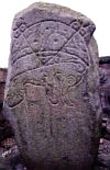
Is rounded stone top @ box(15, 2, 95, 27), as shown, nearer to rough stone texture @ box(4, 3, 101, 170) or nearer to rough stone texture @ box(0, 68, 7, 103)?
rough stone texture @ box(4, 3, 101, 170)

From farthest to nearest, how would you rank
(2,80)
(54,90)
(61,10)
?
(2,80), (61,10), (54,90)

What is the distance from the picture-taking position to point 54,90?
398 centimetres

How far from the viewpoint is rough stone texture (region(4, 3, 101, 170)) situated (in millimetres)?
3918

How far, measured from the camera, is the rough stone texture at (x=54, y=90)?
3.92 meters

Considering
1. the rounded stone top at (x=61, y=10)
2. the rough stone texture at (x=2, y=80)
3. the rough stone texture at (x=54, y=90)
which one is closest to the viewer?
the rough stone texture at (x=54, y=90)

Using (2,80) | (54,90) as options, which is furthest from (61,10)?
(2,80)

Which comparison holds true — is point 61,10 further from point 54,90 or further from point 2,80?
point 2,80

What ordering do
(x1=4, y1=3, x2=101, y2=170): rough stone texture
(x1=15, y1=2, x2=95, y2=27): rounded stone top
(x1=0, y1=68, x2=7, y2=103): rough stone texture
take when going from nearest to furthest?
(x1=4, y1=3, x2=101, y2=170): rough stone texture < (x1=15, y1=2, x2=95, y2=27): rounded stone top < (x1=0, y1=68, x2=7, y2=103): rough stone texture

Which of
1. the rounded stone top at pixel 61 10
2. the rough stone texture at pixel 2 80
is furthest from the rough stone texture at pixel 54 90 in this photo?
the rough stone texture at pixel 2 80

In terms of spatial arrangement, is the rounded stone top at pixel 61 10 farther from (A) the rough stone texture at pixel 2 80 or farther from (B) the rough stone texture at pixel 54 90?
(A) the rough stone texture at pixel 2 80

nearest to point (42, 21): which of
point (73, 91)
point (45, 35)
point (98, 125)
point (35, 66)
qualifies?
point (45, 35)

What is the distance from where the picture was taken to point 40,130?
3.96 meters

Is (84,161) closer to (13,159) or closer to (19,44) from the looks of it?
(13,159)

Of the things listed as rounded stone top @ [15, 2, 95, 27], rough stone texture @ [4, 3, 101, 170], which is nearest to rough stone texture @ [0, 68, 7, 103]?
rough stone texture @ [4, 3, 101, 170]
